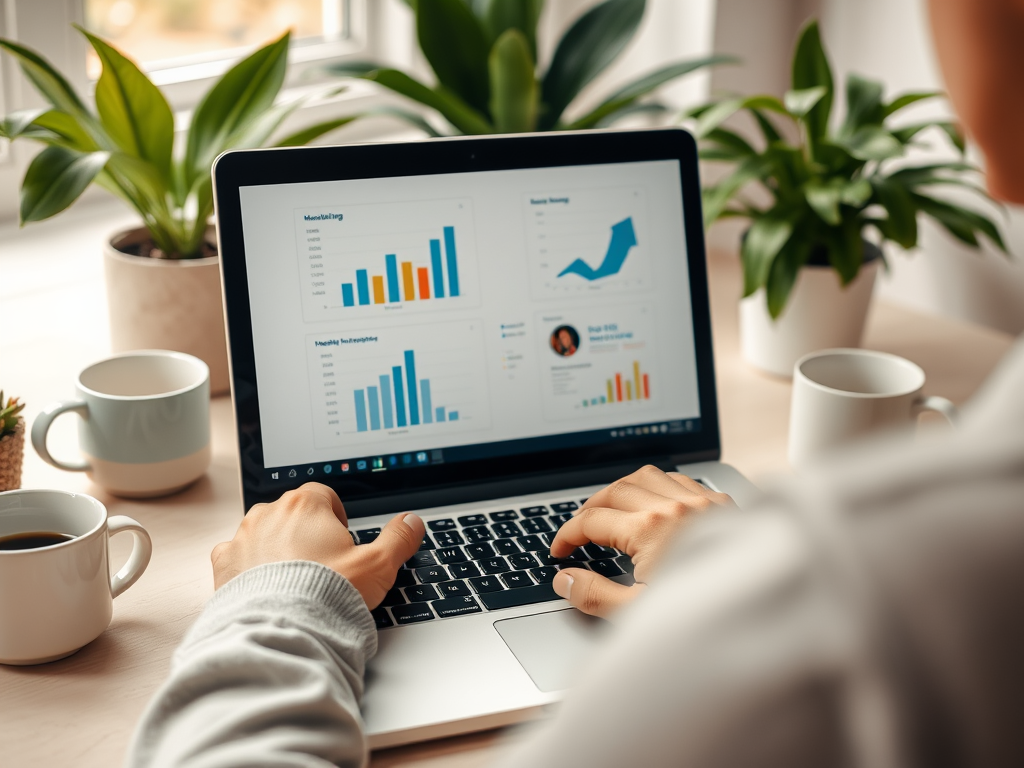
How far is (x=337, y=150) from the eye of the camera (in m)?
0.83

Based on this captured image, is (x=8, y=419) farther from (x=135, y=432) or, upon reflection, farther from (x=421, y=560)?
(x=421, y=560)

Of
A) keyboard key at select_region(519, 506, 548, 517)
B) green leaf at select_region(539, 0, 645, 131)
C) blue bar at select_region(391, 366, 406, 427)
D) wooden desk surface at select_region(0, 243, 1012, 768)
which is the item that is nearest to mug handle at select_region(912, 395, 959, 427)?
wooden desk surface at select_region(0, 243, 1012, 768)

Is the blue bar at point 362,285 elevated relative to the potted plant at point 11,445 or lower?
elevated

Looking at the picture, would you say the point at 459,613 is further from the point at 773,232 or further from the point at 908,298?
the point at 908,298

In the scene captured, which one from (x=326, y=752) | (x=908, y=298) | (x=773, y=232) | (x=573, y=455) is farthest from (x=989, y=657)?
(x=908, y=298)

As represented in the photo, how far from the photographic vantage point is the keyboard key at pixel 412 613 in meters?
0.70

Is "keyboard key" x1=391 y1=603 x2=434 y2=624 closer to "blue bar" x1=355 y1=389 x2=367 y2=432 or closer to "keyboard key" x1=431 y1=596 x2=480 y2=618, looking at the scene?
"keyboard key" x1=431 y1=596 x2=480 y2=618

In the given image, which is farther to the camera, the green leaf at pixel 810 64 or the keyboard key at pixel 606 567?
the green leaf at pixel 810 64

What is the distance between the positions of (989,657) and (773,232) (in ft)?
2.99

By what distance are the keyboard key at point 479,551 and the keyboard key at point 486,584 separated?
0.10 feet

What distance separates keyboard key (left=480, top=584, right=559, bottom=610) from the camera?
0.72m

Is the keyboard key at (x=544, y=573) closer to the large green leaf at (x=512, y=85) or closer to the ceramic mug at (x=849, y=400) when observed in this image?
the ceramic mug at (x=849, y=400)

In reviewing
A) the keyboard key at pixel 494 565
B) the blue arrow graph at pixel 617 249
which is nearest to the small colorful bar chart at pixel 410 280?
the blue arrow graph at pixel 617 249

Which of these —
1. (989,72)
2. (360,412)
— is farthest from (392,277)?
(989,72)
